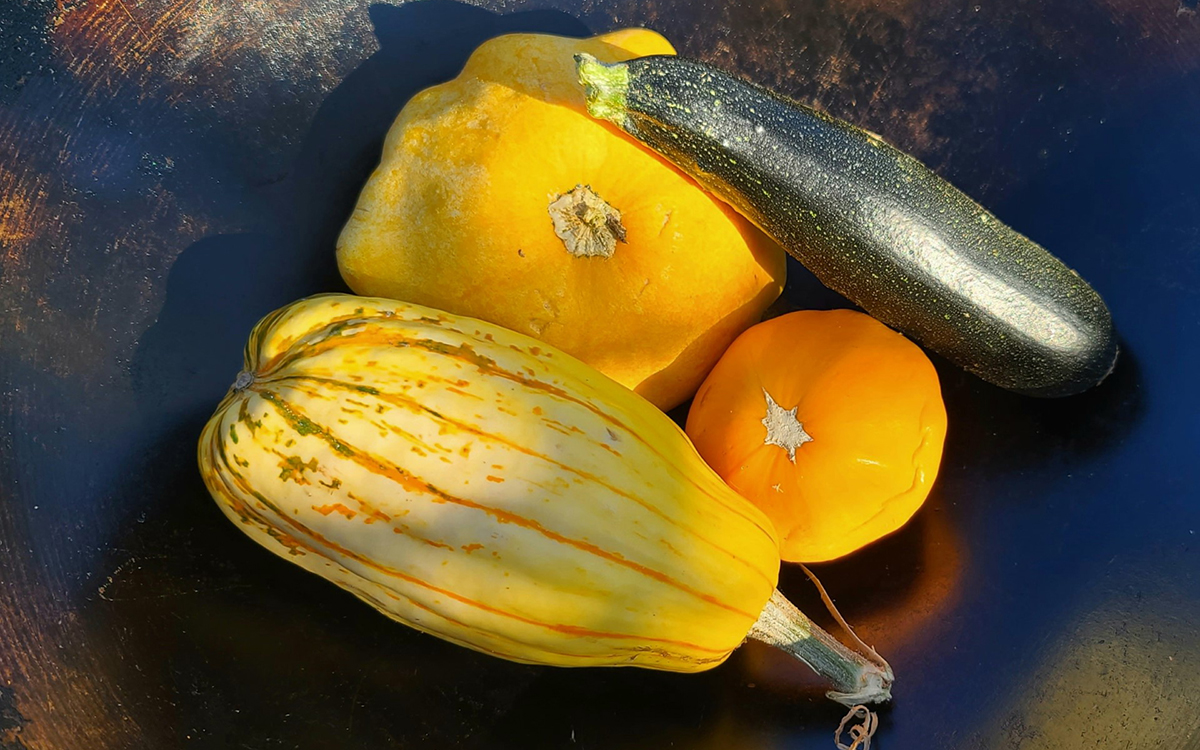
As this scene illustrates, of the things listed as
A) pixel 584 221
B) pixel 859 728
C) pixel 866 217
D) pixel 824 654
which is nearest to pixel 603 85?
pixel 584 221

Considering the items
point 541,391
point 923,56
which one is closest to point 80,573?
point 541,391

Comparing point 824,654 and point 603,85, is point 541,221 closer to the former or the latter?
point 603,85

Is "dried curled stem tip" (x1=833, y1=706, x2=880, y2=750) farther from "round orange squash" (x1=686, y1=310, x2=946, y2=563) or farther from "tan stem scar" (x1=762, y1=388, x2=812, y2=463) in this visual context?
"tan stem scar" (x1=762, y1=388, x2=812, y2=463)

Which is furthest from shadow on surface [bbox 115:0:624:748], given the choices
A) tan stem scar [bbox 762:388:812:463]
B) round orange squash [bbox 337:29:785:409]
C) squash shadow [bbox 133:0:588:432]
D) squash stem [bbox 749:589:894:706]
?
tan stem scar [bbox 762:388:812:463]

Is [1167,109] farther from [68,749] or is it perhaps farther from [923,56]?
[68,749]

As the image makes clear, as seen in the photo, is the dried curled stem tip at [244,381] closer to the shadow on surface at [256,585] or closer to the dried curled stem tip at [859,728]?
the shadow on surface at [256,585]

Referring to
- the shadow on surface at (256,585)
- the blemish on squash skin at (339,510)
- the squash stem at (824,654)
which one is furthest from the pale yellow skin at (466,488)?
the shadow on surface at (256,585)

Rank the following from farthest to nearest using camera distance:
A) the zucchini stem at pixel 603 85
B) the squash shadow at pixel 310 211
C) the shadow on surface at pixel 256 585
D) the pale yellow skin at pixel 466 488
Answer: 1. the squash shadow at pixel 310 211
2. the shadow on surface at pixel 256 585
3. the zucchini stem at pixel 603 85
4. the pale yellow skin at pixel 466 488
